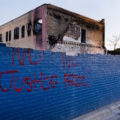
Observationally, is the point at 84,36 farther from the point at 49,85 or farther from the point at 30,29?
the point at 49,85

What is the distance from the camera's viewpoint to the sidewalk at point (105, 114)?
5.66 m

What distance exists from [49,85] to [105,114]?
2.83 meters

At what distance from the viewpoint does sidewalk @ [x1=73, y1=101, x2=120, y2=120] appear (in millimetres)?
5659

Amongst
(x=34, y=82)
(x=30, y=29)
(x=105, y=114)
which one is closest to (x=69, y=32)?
(x=30, y=29)

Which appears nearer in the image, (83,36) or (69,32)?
(69,32)

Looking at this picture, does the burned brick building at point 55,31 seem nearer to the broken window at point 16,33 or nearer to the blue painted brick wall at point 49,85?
the broken window at point 16,33

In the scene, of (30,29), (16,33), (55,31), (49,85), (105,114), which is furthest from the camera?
(16,33)

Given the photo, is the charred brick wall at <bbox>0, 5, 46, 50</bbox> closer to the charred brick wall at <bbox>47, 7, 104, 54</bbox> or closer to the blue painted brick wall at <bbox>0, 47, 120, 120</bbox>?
the charred brick wall at <bbox>47, 7, 104, 54</bbox>

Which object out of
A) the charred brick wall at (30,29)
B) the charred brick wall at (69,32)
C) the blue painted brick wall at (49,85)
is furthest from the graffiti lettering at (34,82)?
the charred brick wall at (69,32)

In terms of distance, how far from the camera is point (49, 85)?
4.73m

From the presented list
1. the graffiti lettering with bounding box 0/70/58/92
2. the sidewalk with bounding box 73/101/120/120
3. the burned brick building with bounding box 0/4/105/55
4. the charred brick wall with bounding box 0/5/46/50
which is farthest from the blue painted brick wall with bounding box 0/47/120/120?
the charred brick wall with bounding box 0/5/46/50

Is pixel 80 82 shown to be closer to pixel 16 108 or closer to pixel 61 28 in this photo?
pixel 16 108

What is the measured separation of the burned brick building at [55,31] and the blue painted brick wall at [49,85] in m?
9.40

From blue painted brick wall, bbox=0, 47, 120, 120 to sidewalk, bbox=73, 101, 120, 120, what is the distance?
0.72 feet
